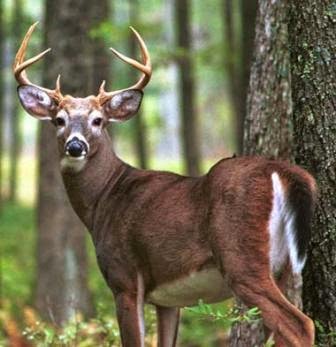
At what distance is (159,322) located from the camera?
22.3 ft

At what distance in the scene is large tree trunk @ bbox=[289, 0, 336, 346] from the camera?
5980mm

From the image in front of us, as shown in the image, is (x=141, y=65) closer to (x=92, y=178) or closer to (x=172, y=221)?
(x=92, y=178)

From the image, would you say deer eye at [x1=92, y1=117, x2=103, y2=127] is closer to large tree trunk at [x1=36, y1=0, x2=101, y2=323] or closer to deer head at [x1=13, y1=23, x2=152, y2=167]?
deer head at [x1=13, y1=23, x2=152, y2=167]

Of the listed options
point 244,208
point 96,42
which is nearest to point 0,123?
point 96,42

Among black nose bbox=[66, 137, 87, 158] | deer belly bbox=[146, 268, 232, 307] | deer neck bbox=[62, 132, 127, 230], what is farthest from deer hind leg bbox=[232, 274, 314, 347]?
deer neck bbox=[62, 132, 127, 230]

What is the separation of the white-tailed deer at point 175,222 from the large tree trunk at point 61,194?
3.94m

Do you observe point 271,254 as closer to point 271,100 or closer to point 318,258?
point 318,258

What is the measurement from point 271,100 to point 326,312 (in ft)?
6.61

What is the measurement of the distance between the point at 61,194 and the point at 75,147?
17.2 feet

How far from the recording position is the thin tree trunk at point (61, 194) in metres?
11.1

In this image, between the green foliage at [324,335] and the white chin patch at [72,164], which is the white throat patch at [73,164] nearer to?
the white chin patch at [72,164]

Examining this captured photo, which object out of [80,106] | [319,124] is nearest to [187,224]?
[319,124]

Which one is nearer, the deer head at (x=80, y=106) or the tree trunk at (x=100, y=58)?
the deer head at (x=80, y=106)

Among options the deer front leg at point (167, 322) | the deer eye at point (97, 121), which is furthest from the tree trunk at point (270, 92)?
the deer eye at point (97, 121)
